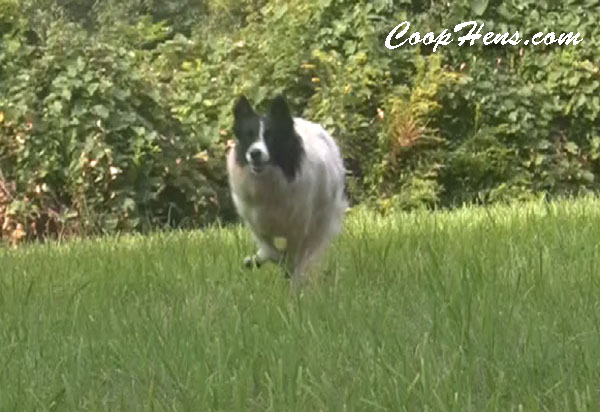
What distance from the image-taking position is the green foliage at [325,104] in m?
10.0

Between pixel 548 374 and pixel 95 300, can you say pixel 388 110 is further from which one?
pixel 548 374

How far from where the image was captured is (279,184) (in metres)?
6.06

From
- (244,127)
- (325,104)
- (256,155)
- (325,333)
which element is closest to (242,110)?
(244,127)

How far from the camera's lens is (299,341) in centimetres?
337

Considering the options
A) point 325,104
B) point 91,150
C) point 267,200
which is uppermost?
point 267,200

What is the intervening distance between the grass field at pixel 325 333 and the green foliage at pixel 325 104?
14.7 feet

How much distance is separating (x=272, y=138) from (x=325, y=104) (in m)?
5.11

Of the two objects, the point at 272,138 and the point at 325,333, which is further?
the point at 272,138

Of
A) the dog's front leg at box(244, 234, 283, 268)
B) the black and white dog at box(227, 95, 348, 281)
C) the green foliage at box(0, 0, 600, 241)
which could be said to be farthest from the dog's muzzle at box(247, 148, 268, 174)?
the green foliage at box(0, 0, 600, 241)

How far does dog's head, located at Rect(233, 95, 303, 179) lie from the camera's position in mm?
6016

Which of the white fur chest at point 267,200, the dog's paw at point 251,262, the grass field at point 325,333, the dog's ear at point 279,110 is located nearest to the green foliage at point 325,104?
the white fur chest at point 267,200

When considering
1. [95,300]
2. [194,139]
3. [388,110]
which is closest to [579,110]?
[388,110]

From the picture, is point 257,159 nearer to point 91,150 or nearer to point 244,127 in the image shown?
point 244,127

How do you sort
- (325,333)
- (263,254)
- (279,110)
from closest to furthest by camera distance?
(325,333)
(263,254)
(279,110)
